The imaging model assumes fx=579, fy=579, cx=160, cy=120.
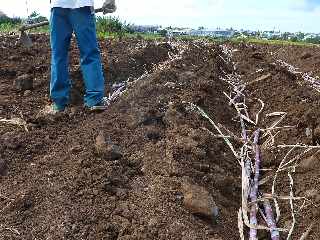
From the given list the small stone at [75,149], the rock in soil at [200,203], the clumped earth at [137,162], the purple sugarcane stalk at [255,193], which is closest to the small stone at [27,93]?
the clumped earth at [137,162]

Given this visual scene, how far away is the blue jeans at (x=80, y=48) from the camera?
450cm

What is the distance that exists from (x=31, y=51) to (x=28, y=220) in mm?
4075

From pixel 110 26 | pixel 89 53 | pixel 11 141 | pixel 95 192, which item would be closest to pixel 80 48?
pixel 89 53

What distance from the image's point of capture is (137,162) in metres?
3.38

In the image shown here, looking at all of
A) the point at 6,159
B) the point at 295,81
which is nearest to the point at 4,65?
the point at 6,159

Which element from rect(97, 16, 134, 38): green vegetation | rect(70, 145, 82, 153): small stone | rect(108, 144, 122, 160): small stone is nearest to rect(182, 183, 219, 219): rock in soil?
rect(108, 144, 122, 160): small stone

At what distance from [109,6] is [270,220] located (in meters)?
2.52

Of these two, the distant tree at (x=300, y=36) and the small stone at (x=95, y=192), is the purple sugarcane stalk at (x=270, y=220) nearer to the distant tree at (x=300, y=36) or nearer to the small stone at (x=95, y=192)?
the small stone at (x=95, y=192)

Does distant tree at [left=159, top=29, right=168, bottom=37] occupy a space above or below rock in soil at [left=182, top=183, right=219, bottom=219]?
above

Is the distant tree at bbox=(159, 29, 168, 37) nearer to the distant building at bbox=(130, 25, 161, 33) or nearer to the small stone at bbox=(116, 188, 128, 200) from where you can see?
the distant building at bbox=(130, 25, 161, 33)

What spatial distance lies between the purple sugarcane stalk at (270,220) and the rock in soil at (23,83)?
2.68m

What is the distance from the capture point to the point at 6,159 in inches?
136

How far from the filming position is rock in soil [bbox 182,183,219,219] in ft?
9.49

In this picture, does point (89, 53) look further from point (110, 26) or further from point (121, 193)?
point (110, 26)
